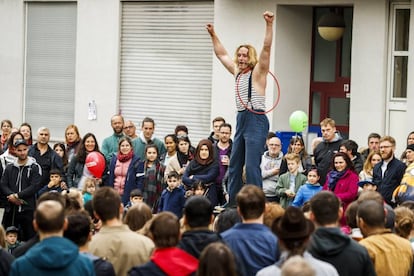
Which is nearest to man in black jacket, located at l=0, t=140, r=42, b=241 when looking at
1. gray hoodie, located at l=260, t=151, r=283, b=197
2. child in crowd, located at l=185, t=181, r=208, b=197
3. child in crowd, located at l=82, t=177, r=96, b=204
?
child in crowd, located at l=82, t=177, r=96, b=204

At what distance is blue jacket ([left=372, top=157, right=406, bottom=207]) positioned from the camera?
14680 millimetres

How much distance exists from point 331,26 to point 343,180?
21.3 ft

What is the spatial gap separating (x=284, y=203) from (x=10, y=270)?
7.85 m

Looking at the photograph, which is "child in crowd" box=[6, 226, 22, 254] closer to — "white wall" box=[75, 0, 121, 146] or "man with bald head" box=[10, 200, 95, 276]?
"man with bald head" box=[10, 200, 95, 276]

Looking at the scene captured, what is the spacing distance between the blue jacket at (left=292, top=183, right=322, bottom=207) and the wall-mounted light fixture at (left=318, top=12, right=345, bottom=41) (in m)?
6.13

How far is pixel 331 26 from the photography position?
2036cm

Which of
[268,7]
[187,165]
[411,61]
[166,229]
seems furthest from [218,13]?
[166,229]

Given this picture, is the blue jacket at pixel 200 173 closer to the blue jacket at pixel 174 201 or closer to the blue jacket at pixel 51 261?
the blue jacket at pixel 174 201

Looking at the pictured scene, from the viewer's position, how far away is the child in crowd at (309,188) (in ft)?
47.8

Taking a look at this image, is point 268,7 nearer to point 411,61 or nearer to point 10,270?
point 411,61

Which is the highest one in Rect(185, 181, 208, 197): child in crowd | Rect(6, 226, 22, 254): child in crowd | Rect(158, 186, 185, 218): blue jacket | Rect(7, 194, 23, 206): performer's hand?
Rect(185, 181, 208, 197): child in crowd

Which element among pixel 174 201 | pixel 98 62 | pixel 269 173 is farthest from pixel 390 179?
pixel 98 62

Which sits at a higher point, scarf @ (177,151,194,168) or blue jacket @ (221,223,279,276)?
scarf @ (177,151,194,168)

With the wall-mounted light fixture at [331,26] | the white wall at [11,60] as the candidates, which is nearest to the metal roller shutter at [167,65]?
the wall-mounted light fixture at [331,26]
